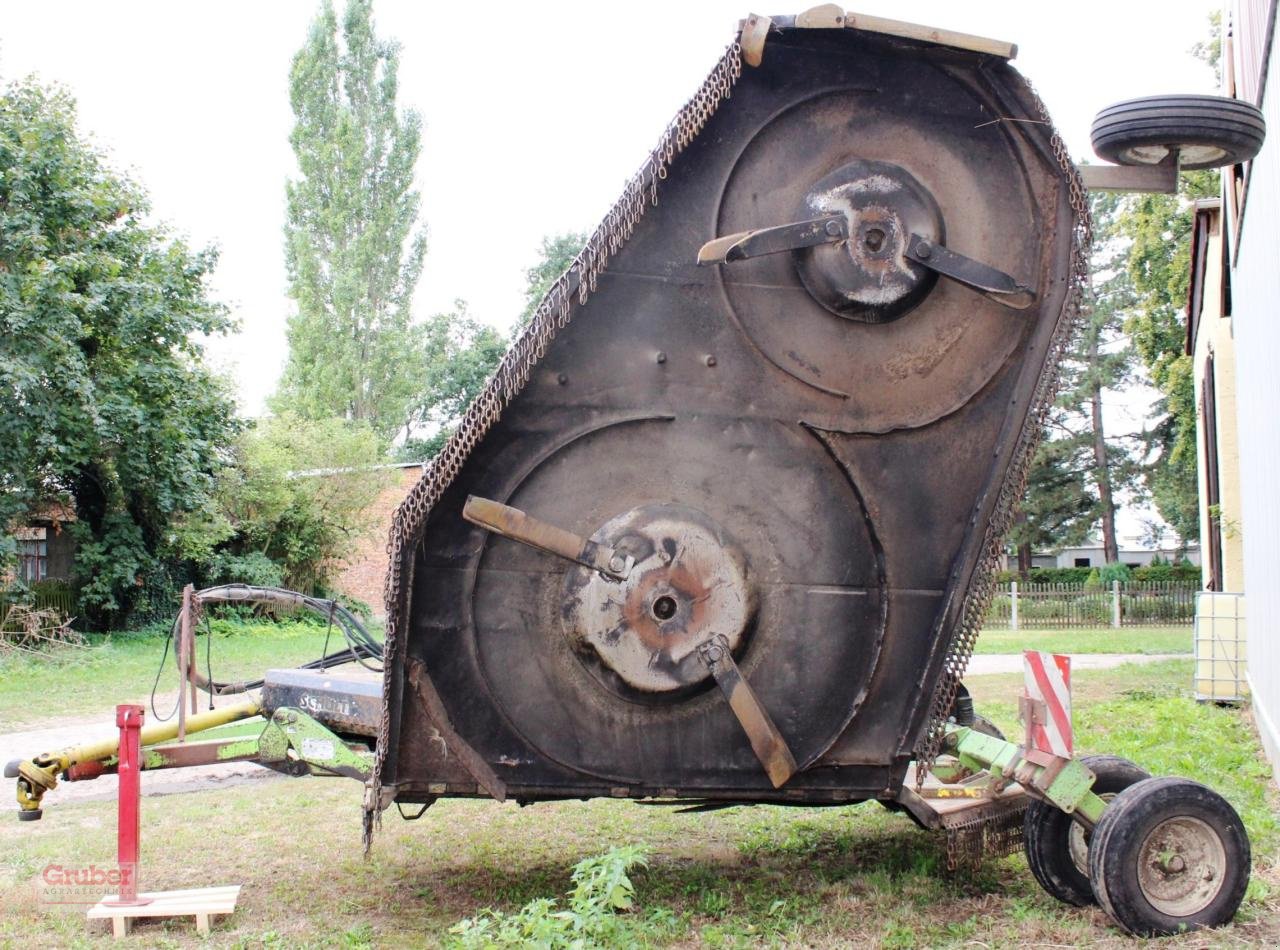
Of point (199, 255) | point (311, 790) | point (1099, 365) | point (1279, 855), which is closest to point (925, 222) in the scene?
point (1279, 855)

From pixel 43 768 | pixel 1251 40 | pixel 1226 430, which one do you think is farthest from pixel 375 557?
pixel 43 768

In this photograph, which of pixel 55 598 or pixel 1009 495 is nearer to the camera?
pixel 1009 495

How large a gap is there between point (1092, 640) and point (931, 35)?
22954mm

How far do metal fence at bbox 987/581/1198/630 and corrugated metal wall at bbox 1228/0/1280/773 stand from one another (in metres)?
19.5

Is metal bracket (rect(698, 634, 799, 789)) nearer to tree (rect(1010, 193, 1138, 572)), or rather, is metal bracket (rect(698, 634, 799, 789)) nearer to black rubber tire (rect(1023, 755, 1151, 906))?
black rubber tire (rect(1023, 755, 1151, 906))

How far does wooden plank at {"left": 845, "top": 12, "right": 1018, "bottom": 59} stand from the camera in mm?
4930

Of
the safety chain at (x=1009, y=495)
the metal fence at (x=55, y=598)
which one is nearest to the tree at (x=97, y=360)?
the metal fence at (x=55, y=598)

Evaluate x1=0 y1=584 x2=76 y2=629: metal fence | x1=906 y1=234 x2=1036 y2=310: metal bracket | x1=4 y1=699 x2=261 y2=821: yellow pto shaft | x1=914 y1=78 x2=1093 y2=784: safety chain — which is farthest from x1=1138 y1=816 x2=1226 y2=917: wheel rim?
x1=0 y1=584 x2=76 y2=629: metal fence

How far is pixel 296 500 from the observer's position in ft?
97.2

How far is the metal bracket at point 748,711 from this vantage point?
5039 mm

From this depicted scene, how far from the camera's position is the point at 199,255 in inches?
909

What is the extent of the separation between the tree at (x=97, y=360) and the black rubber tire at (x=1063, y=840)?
60.5 feet

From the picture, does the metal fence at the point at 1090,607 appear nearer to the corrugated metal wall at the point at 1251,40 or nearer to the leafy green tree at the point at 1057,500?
the leafy green tree at the point at 1057,500

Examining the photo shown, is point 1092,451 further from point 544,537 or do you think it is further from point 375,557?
point 544,537
